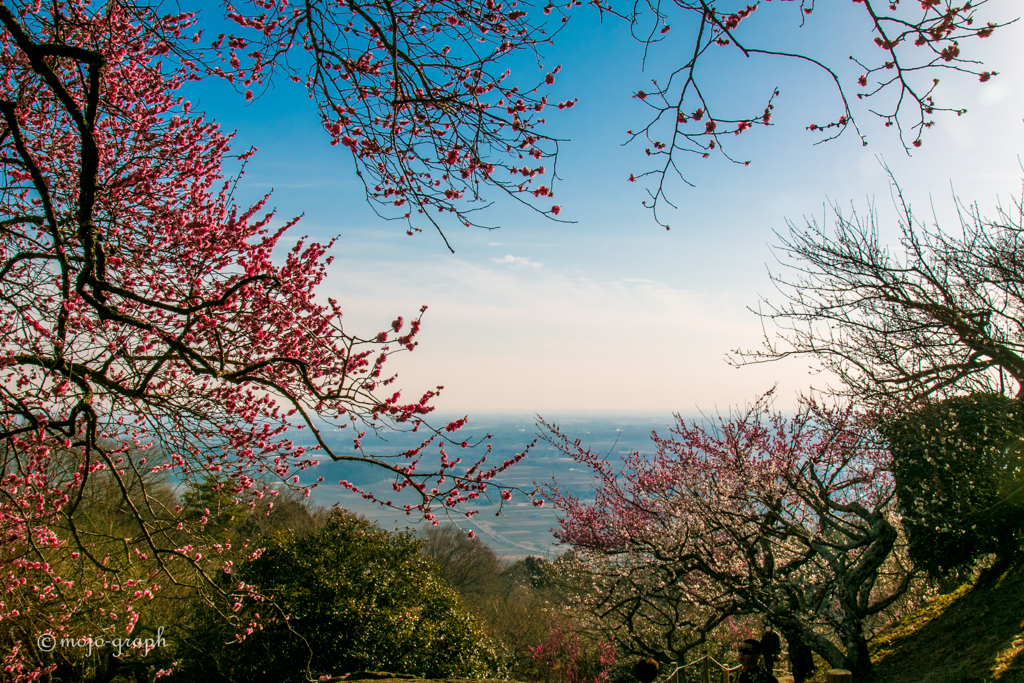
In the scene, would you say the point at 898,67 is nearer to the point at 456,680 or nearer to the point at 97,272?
the point at 97,272

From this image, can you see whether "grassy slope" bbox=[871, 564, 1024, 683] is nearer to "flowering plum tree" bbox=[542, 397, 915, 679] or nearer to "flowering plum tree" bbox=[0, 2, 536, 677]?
"flowering plum tree" bbox=[542, 397, 915, 679]

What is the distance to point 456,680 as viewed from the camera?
25.6 feet

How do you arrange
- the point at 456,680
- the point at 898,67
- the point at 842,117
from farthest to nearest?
the point at 456,680
the point at 842,117
the point at 898,67

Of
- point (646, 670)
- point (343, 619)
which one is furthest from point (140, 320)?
point (343, 619)

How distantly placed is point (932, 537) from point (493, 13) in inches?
390

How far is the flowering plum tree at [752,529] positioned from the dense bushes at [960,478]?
537 mm

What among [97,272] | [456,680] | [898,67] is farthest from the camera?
[456,680]

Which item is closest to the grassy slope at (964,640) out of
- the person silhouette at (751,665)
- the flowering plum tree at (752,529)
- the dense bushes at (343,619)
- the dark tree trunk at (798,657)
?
the flowering plum tree at (752,529)

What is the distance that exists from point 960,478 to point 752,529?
10.1 ft

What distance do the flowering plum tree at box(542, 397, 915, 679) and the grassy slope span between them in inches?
23.7

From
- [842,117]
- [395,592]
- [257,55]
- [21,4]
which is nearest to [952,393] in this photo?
[842,117]

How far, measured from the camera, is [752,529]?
942cm

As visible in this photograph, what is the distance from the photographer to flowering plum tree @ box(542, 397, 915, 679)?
827cm

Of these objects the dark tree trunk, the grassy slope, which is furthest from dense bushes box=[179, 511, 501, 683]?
the grassy slope
